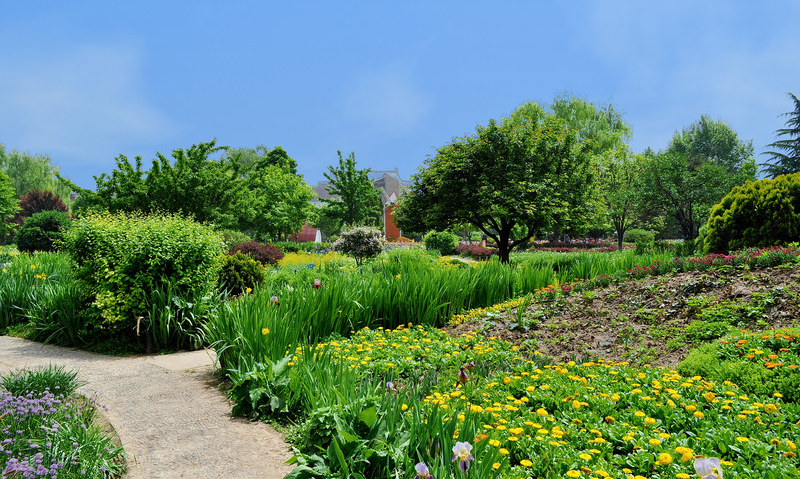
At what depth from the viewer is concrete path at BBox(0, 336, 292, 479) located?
9.23 ft

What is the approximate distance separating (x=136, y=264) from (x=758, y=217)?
451 inches

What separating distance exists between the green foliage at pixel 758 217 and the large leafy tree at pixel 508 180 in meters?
3.93

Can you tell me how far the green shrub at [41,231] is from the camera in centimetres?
1972

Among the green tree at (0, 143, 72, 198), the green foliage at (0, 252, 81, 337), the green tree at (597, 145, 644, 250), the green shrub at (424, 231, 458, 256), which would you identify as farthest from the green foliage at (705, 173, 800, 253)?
the green tree at (0, 143, 72, 198)

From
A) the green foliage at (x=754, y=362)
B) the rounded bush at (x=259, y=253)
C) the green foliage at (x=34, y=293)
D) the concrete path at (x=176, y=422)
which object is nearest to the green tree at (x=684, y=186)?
the rounded bush at (x=259, y=253)

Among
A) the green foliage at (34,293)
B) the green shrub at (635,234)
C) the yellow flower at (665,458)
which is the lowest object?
the yellow flower at (665,458)

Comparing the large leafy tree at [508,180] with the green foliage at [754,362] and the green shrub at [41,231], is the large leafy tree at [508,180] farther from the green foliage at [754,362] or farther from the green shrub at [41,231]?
the green shrub at [41,231]

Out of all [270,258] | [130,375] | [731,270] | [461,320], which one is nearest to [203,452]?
[130,375]

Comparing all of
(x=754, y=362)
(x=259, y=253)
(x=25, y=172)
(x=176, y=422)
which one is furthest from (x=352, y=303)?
(x=25, y=172)

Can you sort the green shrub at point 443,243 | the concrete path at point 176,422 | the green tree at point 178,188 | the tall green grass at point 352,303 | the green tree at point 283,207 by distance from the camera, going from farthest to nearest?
the green tree at point 283,207
the green shrub at point 443,243
the green tree at point 178,188
the tall green grass at point 352,303
the concrete path at point 176,422

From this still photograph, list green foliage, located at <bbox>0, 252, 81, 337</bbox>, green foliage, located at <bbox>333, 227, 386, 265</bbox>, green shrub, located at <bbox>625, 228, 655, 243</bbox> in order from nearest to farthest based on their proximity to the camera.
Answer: green foliage, located at <bbox>0, 252, 81, 337</bbox> < green foliage, located at <bbox>333, 227, 386, 265</bbox> < green shrub, located at <bbox>625, 228, 655, 243</bbox>

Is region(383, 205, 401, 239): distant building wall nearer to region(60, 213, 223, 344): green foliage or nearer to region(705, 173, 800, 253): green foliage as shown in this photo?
region(705, 173, 800, 253): green foliage

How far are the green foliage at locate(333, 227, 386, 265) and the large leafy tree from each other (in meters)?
1.60

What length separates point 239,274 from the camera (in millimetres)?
8289
